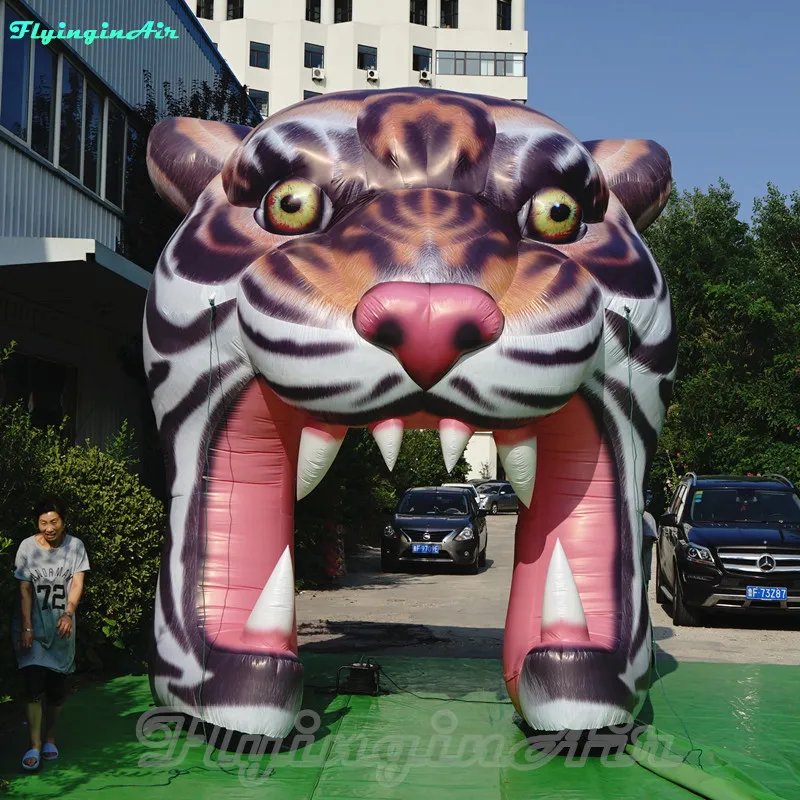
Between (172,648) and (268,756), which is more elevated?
(172,648)

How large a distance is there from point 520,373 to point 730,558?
6.98 metres

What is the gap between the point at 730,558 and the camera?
1084 centimetres

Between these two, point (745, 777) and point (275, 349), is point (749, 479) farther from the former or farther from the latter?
point (275, 349)

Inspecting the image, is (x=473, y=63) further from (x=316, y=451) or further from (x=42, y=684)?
(x=42, y=684)

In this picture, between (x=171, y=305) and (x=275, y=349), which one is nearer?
(x=275, y=349)

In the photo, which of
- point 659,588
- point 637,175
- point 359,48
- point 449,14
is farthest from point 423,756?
point 449,14

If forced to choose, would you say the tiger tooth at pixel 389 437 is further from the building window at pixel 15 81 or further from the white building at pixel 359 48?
the white building at pixel 359 48

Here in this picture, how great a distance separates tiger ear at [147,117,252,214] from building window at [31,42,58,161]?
5673mm

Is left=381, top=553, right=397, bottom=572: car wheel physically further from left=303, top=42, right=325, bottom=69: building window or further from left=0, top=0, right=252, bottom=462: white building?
left=303, top=42, right=325, bottom=69: building window

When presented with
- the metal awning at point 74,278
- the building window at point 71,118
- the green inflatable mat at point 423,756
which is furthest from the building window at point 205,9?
the green inflatable mat at point 423,756

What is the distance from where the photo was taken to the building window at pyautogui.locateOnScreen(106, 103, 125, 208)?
13773mm

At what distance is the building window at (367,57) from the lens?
46.0 m

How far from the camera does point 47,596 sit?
552 cm

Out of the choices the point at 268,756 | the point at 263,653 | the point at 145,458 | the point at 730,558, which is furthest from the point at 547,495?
the point at 145,458
